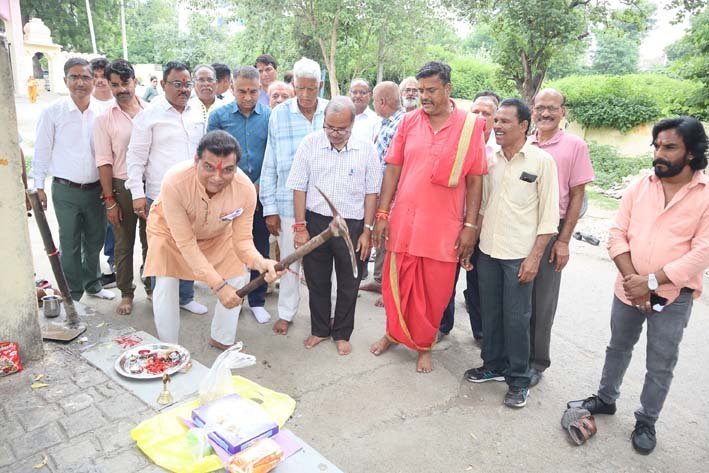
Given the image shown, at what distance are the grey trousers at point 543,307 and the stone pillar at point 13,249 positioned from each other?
3059 millimetres

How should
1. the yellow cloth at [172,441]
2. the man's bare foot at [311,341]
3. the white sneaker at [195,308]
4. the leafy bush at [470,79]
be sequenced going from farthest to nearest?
the leafy bush at [470,79]
the white sneaker at [195,308]
the man's bare foot at [311,341]
the yellow cloth at [172,441]

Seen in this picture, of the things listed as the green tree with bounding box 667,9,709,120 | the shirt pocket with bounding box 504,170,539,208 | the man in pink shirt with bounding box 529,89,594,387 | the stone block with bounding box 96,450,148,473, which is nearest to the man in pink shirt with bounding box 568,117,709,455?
the man in pink shirt with bounding box 529,89,594,387

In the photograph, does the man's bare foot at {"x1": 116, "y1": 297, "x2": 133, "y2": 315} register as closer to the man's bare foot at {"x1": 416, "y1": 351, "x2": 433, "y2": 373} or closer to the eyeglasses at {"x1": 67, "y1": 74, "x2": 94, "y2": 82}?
the eyeglasses at {"x1": 67, "y1": 74, "x2": 94, "y2": 82}

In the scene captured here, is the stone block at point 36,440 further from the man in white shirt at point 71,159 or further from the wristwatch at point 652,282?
the wristwatch at point 652,282

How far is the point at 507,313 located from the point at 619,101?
1451 cm

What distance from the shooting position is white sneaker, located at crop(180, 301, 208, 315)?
4.52m

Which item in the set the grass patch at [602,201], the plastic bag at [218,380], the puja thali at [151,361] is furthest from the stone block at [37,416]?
the grass patch at [602,201]

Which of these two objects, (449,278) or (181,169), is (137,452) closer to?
(181,169)

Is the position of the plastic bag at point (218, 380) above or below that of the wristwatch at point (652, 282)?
below

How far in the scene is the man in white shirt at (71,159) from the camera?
4.05 metres

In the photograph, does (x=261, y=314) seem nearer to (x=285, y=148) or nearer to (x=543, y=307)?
(x=285, y=148)

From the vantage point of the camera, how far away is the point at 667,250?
9.05ft

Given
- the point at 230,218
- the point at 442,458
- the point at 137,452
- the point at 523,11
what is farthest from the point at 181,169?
the point at 523,11

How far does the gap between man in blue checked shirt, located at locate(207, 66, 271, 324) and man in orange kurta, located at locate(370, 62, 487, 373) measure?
119 centimetres
